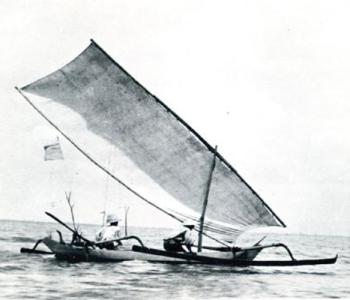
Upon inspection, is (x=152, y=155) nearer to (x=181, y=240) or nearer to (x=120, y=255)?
(x=181, y=240)

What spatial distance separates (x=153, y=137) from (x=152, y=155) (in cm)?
39

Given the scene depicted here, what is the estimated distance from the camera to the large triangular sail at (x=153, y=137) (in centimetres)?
1380

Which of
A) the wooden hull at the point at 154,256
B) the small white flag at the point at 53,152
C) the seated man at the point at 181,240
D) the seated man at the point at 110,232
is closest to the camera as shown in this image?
the small white flag at the point at 53,152

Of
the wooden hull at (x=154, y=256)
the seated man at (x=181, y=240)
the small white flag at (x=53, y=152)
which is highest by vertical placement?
the small white flag at (x=53, y=152)

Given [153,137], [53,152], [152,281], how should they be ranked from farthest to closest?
[153,137], [53,152], [152,281]

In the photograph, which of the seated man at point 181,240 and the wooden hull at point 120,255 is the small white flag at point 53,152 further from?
the seated man at point 181,240

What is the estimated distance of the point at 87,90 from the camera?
13.9 metres

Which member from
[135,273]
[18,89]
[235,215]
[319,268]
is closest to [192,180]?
[235,215]

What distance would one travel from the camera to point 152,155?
1409 cm

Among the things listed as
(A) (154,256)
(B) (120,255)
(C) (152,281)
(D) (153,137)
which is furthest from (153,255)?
(D) (153,137)

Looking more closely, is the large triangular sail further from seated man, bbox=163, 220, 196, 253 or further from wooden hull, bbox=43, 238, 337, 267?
wooden hull, bbox=43, 238, 337, 267

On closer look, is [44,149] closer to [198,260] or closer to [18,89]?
[18,89]

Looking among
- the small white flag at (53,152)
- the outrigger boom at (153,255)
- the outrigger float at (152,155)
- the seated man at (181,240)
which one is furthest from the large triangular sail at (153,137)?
the small white flag at (53,152)

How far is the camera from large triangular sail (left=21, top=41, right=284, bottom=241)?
13797 mm
